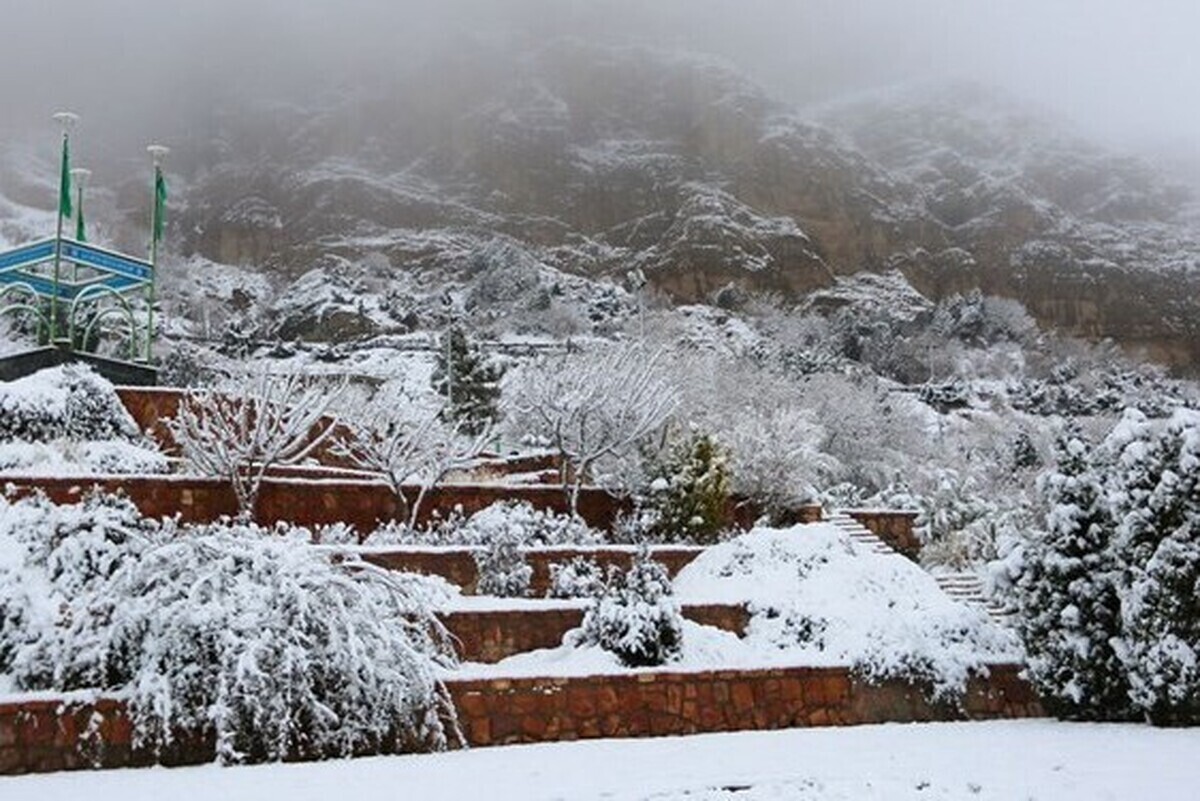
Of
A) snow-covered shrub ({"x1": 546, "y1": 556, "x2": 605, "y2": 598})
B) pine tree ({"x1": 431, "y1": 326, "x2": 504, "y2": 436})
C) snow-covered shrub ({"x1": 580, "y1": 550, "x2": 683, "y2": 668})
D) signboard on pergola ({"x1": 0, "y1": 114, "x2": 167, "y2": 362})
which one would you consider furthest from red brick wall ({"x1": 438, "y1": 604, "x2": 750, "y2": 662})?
pine tree ({"x1": 431, "y1": 326, "x2": 504, "y2": 436})

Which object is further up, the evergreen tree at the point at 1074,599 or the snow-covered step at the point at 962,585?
the evergreen tree at the point at 1074,599

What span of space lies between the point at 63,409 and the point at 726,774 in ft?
39.3

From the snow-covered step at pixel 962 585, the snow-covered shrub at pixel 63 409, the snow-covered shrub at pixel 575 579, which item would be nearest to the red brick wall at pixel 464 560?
the snow-covered shrub at pixel 575 579

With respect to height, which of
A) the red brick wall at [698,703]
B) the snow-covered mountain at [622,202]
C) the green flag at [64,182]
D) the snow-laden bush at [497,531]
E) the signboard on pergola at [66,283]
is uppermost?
the snow-covered mountain at [622,202]

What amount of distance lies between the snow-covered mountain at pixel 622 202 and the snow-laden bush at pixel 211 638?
47688 millimetres

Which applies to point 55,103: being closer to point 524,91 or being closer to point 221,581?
point 524,91

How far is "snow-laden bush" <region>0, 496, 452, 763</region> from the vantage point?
8.52m

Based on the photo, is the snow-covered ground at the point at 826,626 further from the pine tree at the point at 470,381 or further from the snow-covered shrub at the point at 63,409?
the pine tree at the point at 470,381

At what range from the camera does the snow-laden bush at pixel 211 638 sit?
335 inches

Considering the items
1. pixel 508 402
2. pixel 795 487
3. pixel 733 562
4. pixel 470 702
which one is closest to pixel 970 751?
pixel 470 702

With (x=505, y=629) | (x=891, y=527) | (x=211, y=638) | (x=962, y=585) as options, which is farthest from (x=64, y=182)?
(x=962, y=585)

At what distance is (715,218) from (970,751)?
250 ft

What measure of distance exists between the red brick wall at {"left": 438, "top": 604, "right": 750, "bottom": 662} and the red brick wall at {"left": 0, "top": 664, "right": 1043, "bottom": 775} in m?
1.49

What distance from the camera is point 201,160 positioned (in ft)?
333
